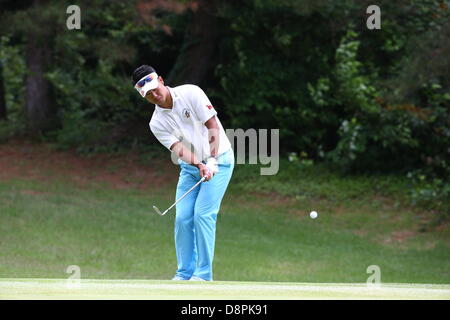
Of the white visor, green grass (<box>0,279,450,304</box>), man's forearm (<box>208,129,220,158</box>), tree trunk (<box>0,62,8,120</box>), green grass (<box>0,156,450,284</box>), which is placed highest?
tree trunk (<box>0,62,8,120</box>)

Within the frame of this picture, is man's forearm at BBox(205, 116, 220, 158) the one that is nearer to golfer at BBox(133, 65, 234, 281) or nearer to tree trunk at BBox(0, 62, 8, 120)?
golfer at BBox(133, 65, 234, 281)

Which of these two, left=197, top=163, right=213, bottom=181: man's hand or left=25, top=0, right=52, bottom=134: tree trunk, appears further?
left=25, top=0, right=52, bottom=134: tree trunk

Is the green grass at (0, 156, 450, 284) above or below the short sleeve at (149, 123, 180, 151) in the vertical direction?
below

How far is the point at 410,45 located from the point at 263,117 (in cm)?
514

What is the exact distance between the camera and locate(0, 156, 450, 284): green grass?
43.9 feet

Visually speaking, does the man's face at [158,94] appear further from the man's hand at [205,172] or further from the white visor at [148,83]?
the man's hand at [205,172]

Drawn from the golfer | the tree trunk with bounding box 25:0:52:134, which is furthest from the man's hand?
the tree trunk with bounding box 25:0:52:134

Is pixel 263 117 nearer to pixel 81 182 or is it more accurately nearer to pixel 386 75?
pixel 386 75

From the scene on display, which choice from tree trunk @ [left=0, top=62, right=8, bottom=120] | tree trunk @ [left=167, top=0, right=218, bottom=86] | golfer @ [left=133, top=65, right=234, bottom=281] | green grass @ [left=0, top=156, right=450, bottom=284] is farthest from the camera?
tree trunk @ [left=0, top=62, right=8, bottom=120]

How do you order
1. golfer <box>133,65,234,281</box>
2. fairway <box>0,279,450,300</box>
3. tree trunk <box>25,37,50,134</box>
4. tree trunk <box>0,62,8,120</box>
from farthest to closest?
tree trunk <box>0,62,8,120</box>, tree trunk <box>25,37,50,134</box>, golfer <box>133,65,234,281</box>, fairway <box>0,279,450,300</box>

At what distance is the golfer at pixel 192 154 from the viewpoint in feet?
26.0

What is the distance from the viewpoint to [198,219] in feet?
26.4

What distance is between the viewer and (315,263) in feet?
46.5

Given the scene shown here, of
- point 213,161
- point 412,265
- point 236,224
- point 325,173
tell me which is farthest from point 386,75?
point 213,161
